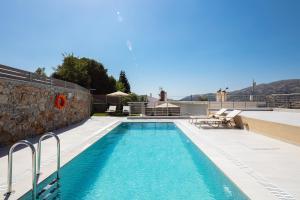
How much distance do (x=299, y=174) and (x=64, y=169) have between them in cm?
490

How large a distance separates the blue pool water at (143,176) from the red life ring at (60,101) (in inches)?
183

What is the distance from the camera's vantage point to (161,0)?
48.7 feet

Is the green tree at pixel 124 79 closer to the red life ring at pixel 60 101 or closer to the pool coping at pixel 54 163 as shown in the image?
the red life ring at pixel 60 101

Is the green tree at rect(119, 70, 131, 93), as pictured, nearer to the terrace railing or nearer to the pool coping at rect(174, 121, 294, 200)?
the terrace railing

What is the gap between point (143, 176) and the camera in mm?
5449

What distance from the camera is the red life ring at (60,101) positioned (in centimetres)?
1165

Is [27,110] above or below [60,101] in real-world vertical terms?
below

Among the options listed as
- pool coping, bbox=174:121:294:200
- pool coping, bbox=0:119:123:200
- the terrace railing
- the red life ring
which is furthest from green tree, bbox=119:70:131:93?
pool coping, bbox=174:121:294:200

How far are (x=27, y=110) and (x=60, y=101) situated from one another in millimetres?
3134

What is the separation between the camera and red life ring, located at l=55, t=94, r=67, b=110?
11.6 metres

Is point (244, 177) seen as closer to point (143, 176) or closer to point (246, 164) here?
point (246, 164)

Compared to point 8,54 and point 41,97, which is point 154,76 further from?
point 41,97

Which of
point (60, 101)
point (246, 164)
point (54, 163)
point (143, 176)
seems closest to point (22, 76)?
point (60, 101)

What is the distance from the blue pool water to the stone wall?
2747 mm
